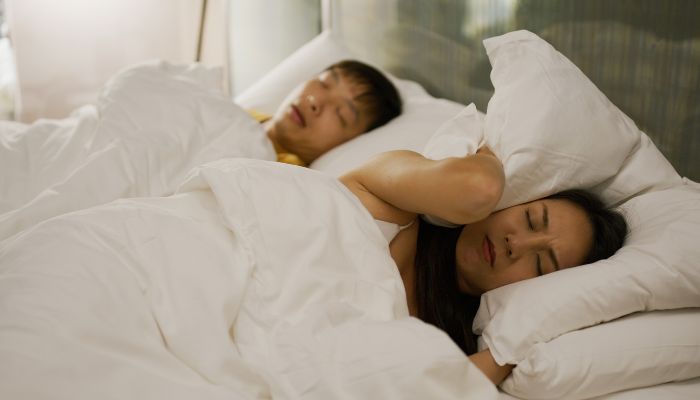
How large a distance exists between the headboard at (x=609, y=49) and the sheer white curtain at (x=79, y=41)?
1961 mm

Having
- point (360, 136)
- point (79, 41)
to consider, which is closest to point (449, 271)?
point (360, 136)

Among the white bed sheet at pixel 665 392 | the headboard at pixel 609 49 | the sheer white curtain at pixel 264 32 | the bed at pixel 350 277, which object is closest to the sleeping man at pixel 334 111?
the headboard at pixel 609 49

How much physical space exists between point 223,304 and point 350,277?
0.69 feet

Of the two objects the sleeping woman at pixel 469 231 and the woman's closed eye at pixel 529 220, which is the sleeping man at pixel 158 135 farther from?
the woman's closed eye at pixel 529 220

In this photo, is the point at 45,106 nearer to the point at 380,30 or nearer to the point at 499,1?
the point at 380,30

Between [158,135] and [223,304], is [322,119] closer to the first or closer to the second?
[158,135]

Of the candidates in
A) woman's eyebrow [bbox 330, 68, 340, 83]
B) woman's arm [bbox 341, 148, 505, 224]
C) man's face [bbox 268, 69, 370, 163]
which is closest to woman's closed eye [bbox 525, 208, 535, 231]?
woman's arm [bbox 341, 148, 505, 224]

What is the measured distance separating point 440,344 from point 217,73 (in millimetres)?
1467

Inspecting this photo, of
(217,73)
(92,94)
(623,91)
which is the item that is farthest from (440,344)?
(92,94)

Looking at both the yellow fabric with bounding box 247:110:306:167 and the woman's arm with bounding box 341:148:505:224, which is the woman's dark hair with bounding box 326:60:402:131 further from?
the woman's arm with bounding box 341:148:505:224

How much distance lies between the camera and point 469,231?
1.31 m

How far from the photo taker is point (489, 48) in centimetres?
146

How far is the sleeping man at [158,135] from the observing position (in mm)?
1576

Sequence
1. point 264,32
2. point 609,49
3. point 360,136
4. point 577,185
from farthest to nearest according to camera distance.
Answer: point 264,32 < point 360,136 < point 609,49 < point 577,185
